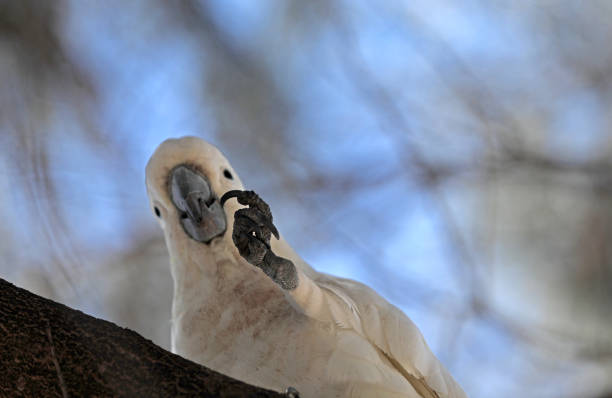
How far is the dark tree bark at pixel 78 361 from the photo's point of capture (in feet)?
7.00

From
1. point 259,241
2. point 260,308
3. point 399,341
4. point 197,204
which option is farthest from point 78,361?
point 197,204

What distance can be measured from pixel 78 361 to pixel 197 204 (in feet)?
6.41

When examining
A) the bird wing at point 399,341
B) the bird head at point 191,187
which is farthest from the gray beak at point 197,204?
the bird wing at point 399,341

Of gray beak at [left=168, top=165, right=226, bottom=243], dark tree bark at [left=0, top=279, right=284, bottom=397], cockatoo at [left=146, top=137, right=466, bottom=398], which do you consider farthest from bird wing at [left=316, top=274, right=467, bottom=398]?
dark tree bark at [left=0, top=279, right=284, bottom=397]

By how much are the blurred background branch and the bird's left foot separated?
31cm

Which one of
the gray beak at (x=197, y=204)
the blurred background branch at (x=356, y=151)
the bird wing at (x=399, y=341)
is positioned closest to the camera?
the blurred background branch at (x=356, y=151)

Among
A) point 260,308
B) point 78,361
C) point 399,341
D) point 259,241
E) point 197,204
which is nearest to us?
point 78,361

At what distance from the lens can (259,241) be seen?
126 inches

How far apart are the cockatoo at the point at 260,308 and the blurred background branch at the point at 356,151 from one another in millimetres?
201

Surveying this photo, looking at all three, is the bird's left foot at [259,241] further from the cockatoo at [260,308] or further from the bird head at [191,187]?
the bird head at [191,187]

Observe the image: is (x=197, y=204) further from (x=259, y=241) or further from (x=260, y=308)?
(x=259, y=241)

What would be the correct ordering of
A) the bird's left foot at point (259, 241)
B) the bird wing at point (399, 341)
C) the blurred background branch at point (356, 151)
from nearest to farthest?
the blurred background branch at point (356, 151)
the bird's left foot at point (259, 241)
the bird wing at point (399, 341)

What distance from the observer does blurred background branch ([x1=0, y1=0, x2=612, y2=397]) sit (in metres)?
2.00

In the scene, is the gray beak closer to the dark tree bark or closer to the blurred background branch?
the blurred background branch
